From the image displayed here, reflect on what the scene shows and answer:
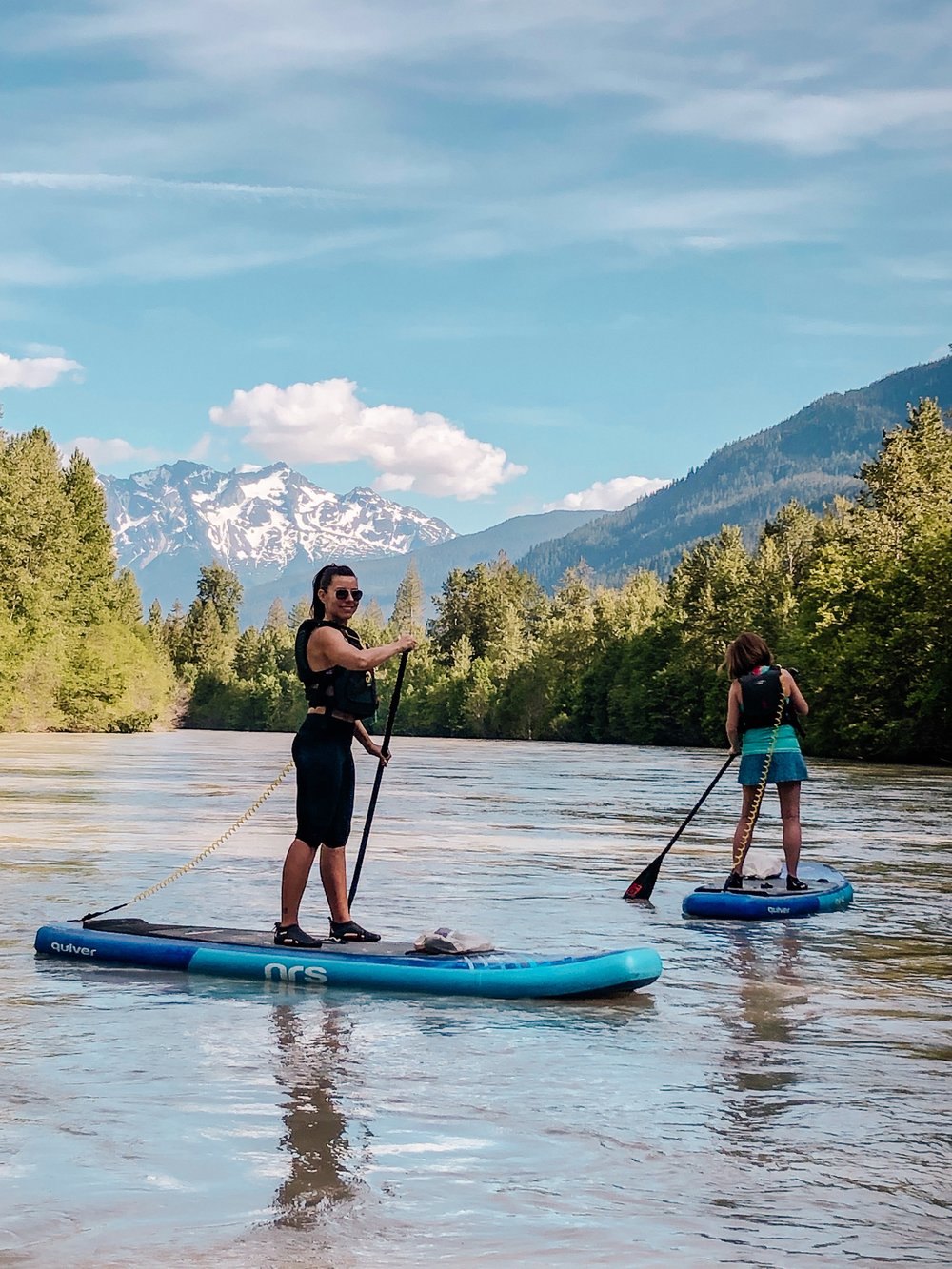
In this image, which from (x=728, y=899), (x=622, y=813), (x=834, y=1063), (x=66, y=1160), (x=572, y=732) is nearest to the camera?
(x=66, y=1160)

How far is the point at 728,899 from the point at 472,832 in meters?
9.47

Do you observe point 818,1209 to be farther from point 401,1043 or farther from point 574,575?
point 574,575

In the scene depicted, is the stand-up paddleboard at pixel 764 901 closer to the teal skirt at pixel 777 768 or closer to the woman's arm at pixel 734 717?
the teal skirt at pixel 777 768

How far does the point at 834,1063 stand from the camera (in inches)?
297

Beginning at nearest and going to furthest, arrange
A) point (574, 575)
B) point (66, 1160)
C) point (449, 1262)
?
point (449, 1262) < point (66, 1160) < point (574, 575)

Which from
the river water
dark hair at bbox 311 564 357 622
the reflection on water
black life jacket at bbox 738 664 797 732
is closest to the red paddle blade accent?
the river water

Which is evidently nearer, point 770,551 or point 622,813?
point 622,813

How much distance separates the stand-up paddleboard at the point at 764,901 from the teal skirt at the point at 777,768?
856 millimetres

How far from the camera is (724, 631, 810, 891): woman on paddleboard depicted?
13031 millimetres

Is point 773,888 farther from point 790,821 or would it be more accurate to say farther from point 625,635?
point 625,635

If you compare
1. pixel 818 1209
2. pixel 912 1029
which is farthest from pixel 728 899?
pixel 818 1209

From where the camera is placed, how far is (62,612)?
90938 mm

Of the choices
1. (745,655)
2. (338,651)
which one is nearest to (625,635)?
(745,655)

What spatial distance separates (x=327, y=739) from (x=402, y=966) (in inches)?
56.8
